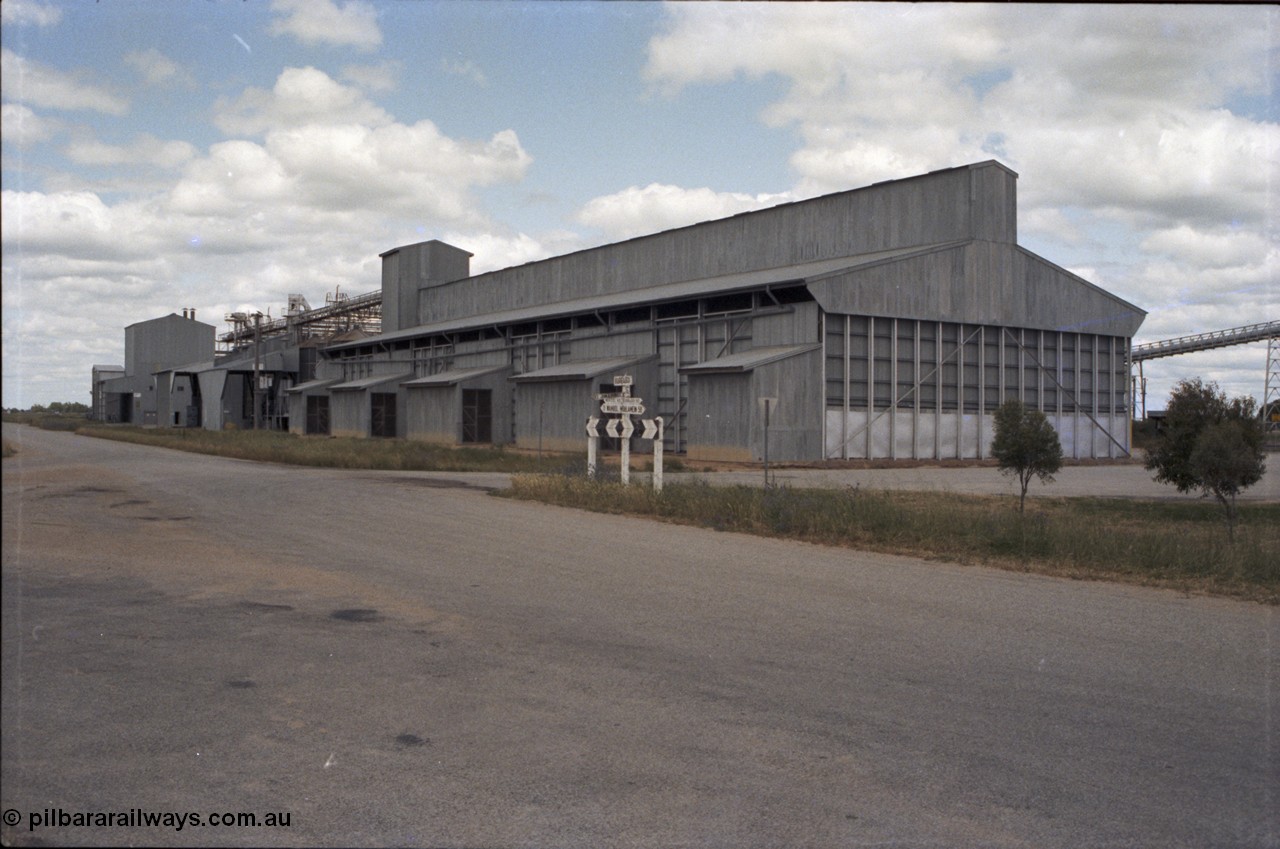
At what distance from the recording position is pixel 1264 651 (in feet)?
26.5

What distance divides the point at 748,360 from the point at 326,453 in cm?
1555

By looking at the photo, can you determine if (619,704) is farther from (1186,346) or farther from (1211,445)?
(1186,346)

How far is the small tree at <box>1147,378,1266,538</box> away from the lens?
16797mm

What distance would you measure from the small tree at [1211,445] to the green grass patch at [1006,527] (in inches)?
31.1

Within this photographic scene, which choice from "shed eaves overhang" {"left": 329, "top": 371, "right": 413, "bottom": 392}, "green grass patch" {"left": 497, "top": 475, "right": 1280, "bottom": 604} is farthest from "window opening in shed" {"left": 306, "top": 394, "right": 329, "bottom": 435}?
"green grass patch" {"left": 497, "top": 475, "right": 1280, "bottom": 604}

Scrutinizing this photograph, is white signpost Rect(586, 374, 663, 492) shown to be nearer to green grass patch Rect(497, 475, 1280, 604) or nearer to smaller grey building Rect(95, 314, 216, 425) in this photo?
green grass patch Rect(497, 475, 1280, 604)

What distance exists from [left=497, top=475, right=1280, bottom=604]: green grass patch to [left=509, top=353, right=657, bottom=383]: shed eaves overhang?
66.7 feet

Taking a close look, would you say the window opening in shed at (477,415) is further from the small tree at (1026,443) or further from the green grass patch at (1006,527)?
the small tree at (1026,443)

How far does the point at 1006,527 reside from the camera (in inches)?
569

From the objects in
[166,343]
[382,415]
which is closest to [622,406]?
[166,343]

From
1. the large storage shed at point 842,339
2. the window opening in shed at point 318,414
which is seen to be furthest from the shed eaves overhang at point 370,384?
the large storage shed at point 842,339

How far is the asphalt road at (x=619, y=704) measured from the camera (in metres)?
4.55

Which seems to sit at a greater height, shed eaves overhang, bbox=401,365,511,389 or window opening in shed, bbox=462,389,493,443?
shed eaves overhang, bbox=401,365,511,389

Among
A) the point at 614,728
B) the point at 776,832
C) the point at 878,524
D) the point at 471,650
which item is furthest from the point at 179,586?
the point at 878,524
